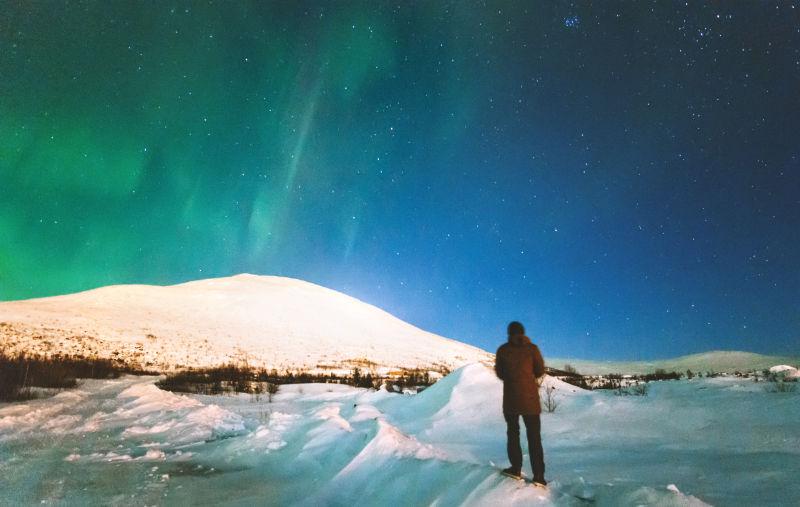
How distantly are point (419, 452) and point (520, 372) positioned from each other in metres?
1.60

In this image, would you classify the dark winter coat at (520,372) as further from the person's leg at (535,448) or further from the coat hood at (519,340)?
the person's leg at (535,448)

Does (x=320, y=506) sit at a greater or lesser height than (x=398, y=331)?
lesser

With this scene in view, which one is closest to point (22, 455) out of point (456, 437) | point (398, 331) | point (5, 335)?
point (456, 437)

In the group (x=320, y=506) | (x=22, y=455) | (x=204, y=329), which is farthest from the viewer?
(x=204, y=329)

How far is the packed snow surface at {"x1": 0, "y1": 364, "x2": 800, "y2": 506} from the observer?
4.59m

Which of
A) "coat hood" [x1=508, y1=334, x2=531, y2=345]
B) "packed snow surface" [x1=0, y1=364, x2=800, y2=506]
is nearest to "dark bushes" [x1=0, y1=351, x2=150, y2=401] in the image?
"packed snow surface" [x1=0, y1=364, x2=800, y2=506]

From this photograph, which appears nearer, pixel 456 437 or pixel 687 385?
pixel 456 437

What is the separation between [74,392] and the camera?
16.0 meters

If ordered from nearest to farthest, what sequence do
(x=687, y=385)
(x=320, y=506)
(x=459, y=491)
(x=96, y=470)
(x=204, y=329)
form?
(x=459, y=491), (x=320, y=506), (x=96, y=470), (x=687, y=385), (x=204, y=329)

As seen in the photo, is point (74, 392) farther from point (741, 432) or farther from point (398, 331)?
point (398, 331)

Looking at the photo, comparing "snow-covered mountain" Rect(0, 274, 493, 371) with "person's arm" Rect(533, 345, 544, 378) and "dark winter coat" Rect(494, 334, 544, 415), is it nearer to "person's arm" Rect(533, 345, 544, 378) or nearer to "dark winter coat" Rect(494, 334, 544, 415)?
"dark winter coat" Rect(494, 334, 544, 415)

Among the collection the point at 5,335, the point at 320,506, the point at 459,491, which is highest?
the point at 5,335

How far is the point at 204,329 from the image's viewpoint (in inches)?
2221

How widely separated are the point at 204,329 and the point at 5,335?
22020mm
